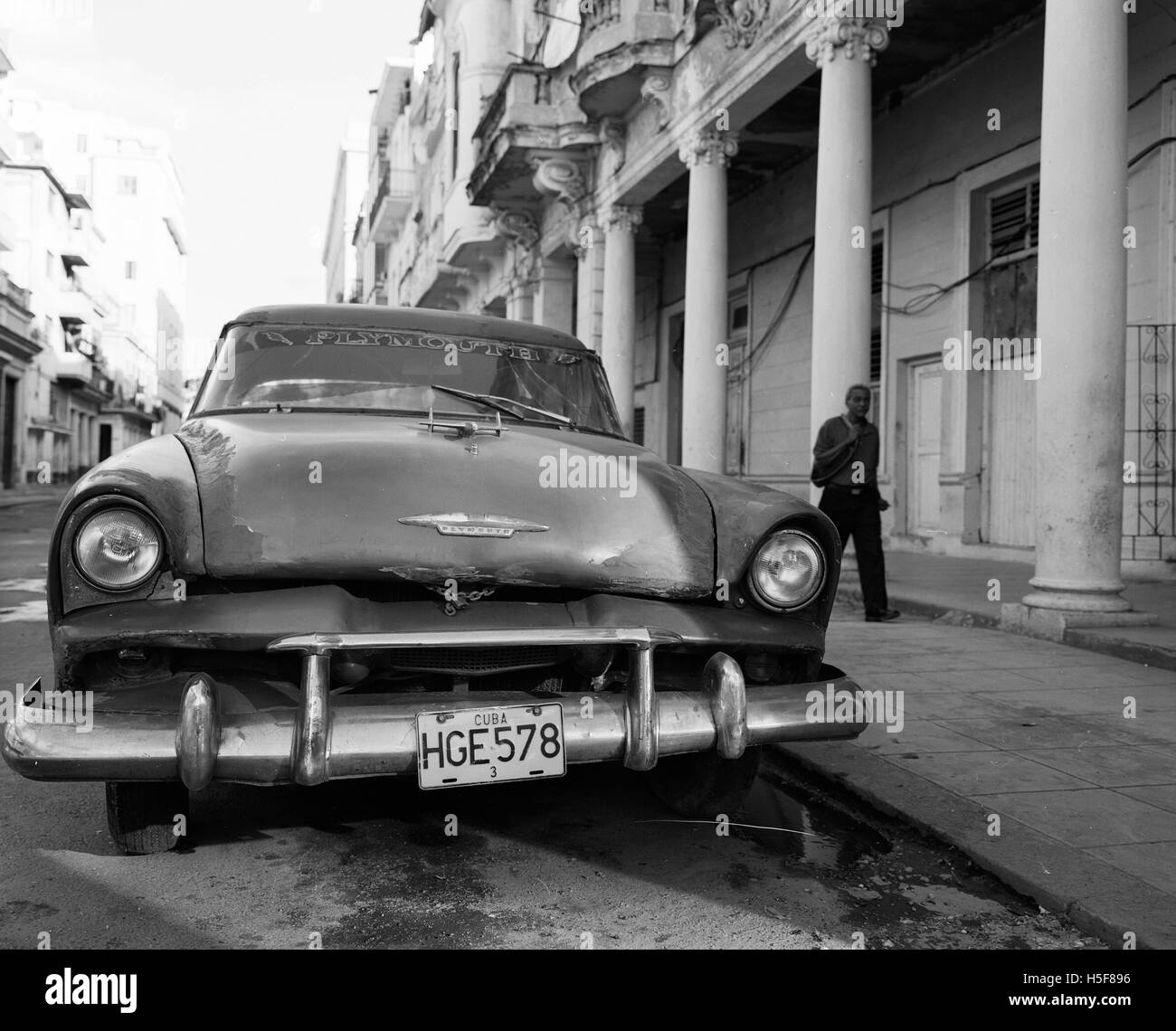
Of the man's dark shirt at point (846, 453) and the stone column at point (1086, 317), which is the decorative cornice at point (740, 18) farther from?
the man's dark shirt at point (846, 453)

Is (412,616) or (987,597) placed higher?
(412,616)

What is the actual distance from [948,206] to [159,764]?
467 inches

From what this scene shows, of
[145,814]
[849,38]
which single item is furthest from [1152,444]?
[145,814]

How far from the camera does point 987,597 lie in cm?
815

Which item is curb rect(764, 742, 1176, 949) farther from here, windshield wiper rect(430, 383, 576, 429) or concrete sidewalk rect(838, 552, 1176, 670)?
concrete sidewalk rect(838, 552, 1176, 670)

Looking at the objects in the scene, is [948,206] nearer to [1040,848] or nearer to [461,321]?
[461,321]

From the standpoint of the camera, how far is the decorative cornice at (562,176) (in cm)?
1638

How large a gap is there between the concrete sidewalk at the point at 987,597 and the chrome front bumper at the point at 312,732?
4.24 m

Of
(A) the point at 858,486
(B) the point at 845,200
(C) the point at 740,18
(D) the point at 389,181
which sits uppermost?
(D) the point at 389,181

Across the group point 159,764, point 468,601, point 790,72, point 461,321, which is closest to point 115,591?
point 159,764

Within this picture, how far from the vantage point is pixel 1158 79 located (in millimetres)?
9430

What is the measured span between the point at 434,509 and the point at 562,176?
14.4 meters

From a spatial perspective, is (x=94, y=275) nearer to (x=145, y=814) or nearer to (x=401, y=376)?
(x=401, y=376)

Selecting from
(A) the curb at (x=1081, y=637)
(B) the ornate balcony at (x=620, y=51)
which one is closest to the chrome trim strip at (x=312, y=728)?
(A) the curb at (x=1081, y=637)
